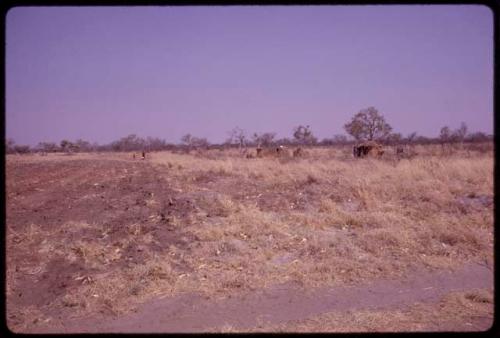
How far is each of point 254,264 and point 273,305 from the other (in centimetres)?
130

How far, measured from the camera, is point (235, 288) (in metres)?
5.23

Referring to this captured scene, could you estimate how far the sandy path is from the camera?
14.2 feet

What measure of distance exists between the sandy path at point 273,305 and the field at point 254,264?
0.02 m

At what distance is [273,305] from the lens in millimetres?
4750

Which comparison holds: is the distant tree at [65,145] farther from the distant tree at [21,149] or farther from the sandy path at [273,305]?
the sandy path at [273,305]

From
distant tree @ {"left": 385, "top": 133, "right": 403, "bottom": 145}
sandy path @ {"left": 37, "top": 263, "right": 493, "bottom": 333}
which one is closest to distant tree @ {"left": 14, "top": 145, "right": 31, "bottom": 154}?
distant tree @ {"left": 385, "top": 133, "right": 403, "bottom": 145}

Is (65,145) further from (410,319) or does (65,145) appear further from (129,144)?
(410,319)

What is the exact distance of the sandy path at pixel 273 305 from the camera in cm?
434

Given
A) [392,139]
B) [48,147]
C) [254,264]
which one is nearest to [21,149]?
[48,147]

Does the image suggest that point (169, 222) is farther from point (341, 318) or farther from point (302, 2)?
point (302, 2)

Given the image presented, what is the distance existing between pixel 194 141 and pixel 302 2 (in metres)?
79.9

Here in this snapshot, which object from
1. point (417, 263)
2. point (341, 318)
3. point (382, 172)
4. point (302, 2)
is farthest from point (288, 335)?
point (382, 172)

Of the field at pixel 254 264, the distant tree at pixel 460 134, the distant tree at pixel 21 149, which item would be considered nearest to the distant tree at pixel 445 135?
the distant tree at pixel 460 134

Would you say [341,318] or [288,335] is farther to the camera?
[341,318]
